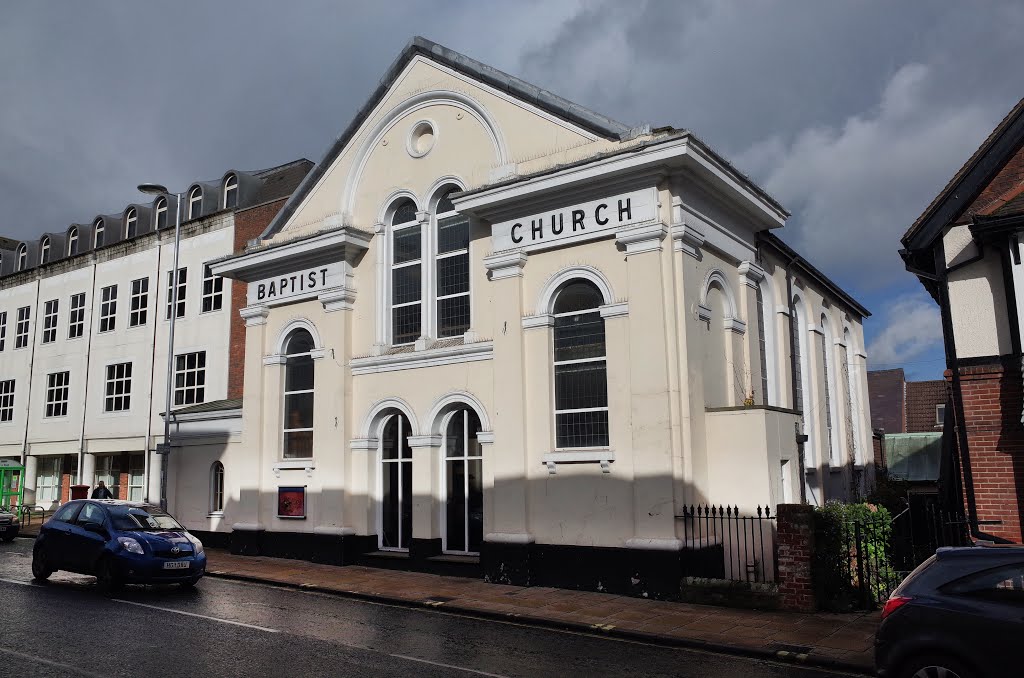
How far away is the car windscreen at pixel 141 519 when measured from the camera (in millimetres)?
13992

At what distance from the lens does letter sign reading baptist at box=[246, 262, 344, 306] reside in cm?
1845

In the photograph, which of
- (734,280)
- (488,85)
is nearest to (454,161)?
(488,85)

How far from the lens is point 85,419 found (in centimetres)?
3259

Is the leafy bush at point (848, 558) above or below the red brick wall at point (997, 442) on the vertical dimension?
below

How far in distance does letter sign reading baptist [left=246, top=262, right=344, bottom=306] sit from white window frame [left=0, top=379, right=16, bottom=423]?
23.1 m

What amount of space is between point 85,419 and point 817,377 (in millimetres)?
27396

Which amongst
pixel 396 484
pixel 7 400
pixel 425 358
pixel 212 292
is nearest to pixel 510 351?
pixel 425 358

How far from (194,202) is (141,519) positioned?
65.3 feet

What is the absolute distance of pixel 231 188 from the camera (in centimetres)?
3034

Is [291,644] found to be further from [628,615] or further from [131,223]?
[131,223]

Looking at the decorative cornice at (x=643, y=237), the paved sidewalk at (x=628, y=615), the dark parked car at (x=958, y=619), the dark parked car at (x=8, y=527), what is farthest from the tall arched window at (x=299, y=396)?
the dark parked car at (x=958, y=619)

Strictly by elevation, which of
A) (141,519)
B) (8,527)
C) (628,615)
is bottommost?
(628,615)

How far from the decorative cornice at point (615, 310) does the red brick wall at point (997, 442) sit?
204 inches

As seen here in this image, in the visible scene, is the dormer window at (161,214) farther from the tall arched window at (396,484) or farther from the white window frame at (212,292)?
the tall arched window at (396,484)
